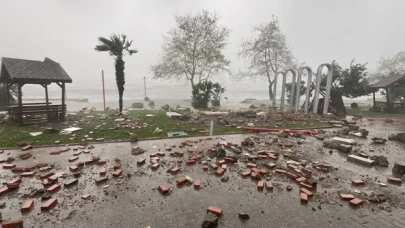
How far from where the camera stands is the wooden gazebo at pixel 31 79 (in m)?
11.2

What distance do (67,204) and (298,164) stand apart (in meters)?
5.35

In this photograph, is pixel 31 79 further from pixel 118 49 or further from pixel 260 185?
pixel 260 185

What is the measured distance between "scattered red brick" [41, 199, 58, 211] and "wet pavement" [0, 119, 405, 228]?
0.30ft

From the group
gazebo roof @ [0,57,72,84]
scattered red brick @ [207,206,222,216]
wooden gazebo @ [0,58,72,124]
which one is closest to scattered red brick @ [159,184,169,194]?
scattered red brick @ [207,206,222,216]

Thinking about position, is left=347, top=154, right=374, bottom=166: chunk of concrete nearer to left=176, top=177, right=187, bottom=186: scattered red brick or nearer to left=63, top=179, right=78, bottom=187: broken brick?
left=176, top=177, right=187, bottom=186: scattered red brick

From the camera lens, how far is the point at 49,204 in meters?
3.53

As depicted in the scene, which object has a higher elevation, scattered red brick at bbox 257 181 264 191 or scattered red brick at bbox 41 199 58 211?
scattered red brick at bbox 257 181 264 191

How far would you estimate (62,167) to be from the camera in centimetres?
539

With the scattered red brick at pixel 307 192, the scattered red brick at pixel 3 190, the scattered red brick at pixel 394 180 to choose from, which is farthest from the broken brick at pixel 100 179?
the scattered red brick at pixel 394 180

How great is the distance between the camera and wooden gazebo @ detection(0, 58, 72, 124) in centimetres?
1124

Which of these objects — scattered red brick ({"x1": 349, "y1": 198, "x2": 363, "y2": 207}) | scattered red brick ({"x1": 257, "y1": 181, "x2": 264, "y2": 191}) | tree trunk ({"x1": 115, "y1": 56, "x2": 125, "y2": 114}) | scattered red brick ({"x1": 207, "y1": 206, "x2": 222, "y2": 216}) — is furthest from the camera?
tree trunk ({"x1": 115, "y1": 56, "x2": 125, "y2": 114})

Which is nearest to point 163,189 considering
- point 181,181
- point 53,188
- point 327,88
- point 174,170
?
point 181,181

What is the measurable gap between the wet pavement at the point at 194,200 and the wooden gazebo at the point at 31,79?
287 inches

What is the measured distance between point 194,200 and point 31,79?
1296cm
